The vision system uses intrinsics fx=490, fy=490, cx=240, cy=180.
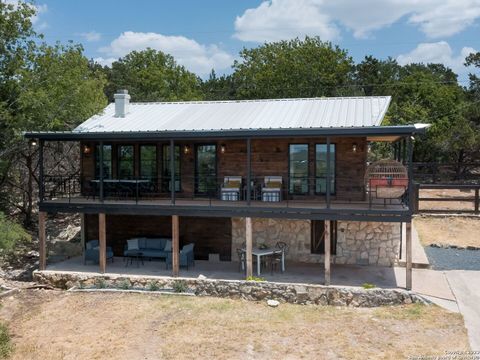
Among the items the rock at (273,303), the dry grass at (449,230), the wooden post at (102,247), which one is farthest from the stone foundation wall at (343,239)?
the dry grass at (449,230)

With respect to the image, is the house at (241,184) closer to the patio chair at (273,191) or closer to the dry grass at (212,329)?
the patio chair at (273,191)

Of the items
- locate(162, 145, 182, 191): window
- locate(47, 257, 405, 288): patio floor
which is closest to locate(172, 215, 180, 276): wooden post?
locate(47, 257, 405, 288): patio floor

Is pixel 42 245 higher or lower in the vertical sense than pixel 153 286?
higher

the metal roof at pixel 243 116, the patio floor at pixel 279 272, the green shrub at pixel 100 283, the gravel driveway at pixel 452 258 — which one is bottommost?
the green shrub at pixel 100 283

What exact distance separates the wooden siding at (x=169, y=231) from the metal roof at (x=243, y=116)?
132 inches

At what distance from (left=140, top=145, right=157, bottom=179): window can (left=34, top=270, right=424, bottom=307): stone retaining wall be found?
406 cm

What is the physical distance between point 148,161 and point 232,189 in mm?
3546

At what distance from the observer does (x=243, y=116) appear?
1748cm

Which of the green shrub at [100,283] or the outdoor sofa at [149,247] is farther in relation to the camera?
the outdoor sofa at [149,247]

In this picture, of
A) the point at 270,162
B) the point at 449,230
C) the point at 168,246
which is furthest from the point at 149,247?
the point at 449,230

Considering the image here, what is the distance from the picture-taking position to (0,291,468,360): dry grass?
1056 cm

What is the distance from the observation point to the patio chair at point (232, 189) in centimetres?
1627

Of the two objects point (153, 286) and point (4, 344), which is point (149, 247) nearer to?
point (153, 286)

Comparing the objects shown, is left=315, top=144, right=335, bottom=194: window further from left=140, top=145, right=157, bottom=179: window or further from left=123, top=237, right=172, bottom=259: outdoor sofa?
left=140, top=145, right=157, bottom=179: window
